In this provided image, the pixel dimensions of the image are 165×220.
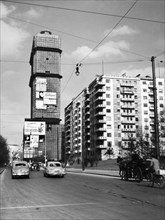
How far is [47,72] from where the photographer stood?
15675 centimetres

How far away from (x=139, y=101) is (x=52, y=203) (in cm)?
11016

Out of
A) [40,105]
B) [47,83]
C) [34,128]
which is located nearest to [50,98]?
[40,105]

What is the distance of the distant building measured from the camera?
121 meters

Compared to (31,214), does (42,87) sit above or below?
above

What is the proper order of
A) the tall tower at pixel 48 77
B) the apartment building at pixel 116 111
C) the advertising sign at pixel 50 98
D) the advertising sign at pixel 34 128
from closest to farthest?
the advertising sign at pixel 34 128 < the advertising sign at pixel 50 98 < the apartment building at pixel 116 111 < the tall tower at pixel 48 77

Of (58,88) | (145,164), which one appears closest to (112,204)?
(145,164)

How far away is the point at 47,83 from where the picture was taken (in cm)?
14025

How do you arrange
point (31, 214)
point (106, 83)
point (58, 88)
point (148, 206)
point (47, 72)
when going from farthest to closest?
point (47, 72), point (58, 88), point (106, 83), point (148, 206), point (31, 214)

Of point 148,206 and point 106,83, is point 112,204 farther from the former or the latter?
point 106,83

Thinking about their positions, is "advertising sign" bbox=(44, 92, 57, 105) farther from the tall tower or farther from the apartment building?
the apartment building

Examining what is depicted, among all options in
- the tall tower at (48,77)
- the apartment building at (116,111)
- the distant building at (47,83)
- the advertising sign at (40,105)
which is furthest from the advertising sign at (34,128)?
the tall tower at (48,77)

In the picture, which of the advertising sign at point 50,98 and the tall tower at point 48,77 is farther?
the tall tower at point 48,77

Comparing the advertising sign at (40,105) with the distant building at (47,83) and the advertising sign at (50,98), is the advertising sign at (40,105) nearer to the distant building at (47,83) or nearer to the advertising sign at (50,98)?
the distant building at (47,83)

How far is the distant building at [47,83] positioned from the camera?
4747 inches
